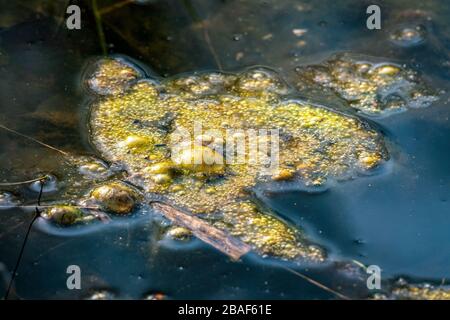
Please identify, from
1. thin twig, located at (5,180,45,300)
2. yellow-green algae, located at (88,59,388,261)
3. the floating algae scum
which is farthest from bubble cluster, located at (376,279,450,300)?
thin twig, located at (5,180,45,300)

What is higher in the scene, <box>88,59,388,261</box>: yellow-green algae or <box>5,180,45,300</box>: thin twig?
<box>88,59,388,261</box>: yellow-green algae

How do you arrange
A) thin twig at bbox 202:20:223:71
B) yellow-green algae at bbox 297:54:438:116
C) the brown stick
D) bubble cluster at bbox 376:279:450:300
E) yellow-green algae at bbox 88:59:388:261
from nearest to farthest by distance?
bubble cluster at bbox 376:279:450:300 < the brown stick < yellow-green algae at bbox 88:59:388:261 < yellow-green algae at bbox 297:54:438:116 < thin twig at bbox 202:20:223:71

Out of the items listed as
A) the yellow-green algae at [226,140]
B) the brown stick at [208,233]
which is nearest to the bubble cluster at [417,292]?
the yellow-green algae at [226,140]

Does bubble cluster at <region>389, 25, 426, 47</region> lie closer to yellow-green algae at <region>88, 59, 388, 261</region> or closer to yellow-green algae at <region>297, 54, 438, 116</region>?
yellow-green algae at <region>297, 54, 438, 116</region>

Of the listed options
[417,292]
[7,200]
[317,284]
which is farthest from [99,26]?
[417,292]

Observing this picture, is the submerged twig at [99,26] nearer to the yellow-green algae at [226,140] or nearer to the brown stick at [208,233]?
the yellow-green algae at [226,140]

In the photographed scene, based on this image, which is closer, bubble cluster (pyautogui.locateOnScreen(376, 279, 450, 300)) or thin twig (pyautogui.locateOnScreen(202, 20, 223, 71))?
bubble cluster (pyautogui.locateOnScreen(376, 279, 450, 300))
